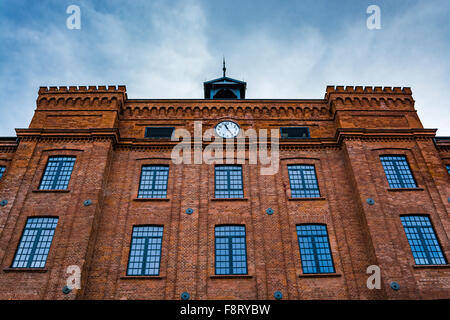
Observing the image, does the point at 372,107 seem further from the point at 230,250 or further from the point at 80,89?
the point at 80,89

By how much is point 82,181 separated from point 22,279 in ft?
14.9

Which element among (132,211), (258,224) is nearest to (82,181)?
(132,211)


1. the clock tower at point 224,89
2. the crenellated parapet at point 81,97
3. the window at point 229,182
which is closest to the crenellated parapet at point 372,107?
the clock tower at point 224,89

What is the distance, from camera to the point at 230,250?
Answer: 15.0 metres

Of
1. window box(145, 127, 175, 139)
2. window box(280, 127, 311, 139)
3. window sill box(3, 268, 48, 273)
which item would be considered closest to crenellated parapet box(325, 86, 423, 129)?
window box(280, 127, 311, 139)

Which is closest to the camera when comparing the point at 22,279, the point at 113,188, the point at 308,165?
the point at 22,279

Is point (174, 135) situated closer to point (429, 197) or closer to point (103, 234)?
point (103, 234)

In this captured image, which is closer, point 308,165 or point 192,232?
point 192,232

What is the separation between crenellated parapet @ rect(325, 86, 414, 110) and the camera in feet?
63.0

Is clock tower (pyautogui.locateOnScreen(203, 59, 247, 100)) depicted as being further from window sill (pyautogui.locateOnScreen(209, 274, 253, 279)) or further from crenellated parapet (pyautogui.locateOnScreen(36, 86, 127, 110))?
window sill (pyautogui.locateOnScreen(209, 274, 253, 279))

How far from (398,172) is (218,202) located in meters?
8.63

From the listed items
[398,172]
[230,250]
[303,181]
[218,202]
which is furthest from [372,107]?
[230,250]

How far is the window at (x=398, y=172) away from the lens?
16500 millimetres

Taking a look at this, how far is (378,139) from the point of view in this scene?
1778 centimetres
